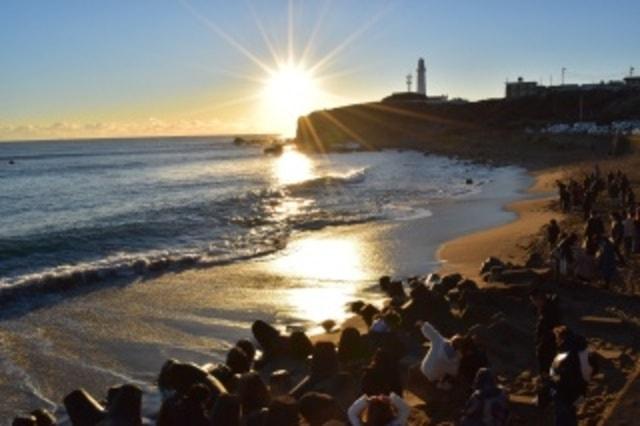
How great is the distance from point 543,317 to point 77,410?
6108mm

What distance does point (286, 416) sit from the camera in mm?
8578

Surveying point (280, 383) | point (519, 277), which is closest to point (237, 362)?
point (280, 383)

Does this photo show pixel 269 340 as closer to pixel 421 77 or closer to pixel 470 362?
pixel 470 362

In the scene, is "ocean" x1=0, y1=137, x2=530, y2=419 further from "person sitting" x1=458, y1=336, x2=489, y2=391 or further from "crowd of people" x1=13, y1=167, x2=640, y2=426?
"person sitting" x1=458, y1=336, x2=489, y2=391

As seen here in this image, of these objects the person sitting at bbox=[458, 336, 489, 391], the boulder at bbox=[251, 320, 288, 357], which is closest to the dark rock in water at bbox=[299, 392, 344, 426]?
the person sitting at bbox=[458, 336, 489, 391]

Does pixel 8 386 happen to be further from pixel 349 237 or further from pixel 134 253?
pixel 349 237

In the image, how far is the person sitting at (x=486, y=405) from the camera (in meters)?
7.12

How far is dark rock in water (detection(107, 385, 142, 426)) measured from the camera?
916cm

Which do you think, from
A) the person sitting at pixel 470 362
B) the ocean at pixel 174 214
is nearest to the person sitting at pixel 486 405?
the person sitting at pixel 470 362

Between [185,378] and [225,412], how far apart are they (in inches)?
71.2

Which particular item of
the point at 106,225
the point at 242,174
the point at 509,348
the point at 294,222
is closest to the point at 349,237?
the point at 294,222

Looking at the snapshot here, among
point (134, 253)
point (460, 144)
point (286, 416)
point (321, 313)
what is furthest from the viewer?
point (460, 144)

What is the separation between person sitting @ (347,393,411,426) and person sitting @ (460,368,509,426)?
720mm

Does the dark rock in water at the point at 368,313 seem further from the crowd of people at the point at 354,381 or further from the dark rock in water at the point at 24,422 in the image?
the dark rock in water at the point at 24,422
